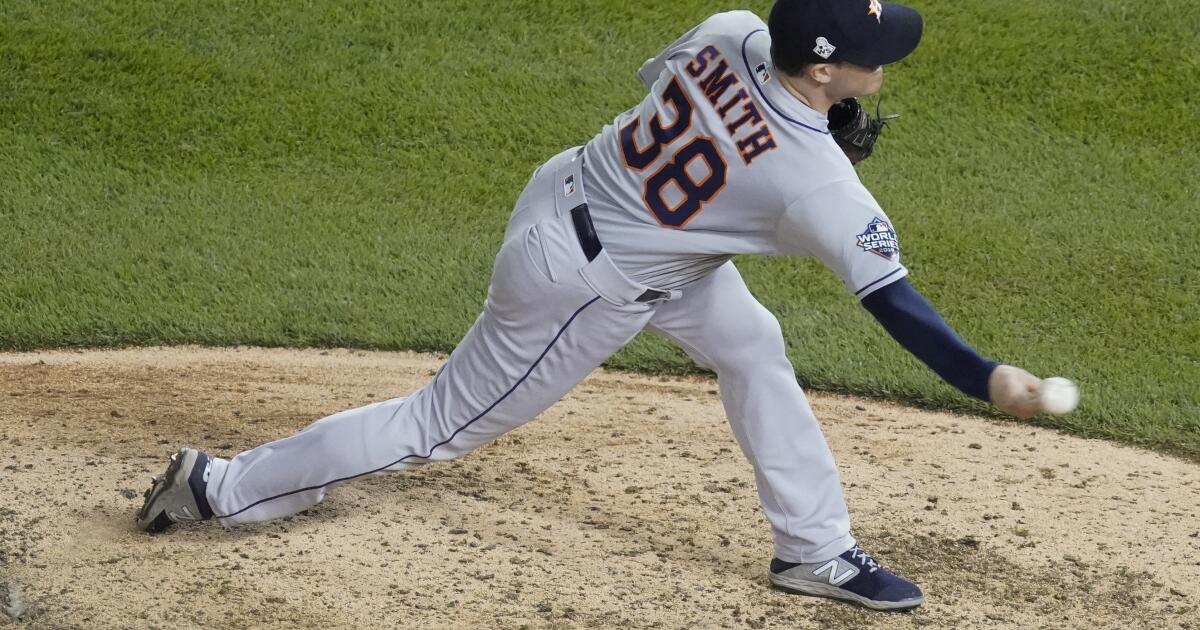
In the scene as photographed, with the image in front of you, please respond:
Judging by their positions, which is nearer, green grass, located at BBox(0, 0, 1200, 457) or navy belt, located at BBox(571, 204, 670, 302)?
navy belt, located at BBox(571, 204, 670, 302)

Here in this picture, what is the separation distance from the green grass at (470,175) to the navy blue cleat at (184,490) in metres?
2.05

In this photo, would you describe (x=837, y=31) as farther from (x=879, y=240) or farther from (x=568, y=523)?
(x=568, y=523)

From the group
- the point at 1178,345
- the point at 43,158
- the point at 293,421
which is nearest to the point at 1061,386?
the point at 293,421

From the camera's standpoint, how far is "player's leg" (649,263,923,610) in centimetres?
347

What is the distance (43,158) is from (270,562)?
173 inches

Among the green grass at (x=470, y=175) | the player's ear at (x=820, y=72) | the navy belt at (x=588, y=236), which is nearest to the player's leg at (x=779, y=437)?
the navy belt at (x=588, y=236)

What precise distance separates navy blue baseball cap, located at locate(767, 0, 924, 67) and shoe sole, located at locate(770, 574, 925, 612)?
1355 mm

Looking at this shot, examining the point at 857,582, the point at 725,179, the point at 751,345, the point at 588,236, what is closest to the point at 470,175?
the point at 751,345

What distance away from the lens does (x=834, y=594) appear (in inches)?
140

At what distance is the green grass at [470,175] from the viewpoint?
570cm

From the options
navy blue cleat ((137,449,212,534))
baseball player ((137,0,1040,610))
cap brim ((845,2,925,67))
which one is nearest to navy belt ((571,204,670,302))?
baseball player ((137,0,1040,610))

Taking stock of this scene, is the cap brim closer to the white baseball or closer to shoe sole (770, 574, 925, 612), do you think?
the white baseball

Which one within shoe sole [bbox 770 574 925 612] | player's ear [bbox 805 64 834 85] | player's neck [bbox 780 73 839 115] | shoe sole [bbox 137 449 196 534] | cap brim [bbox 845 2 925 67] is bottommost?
shoe sole [bbox 770 574 925 612]

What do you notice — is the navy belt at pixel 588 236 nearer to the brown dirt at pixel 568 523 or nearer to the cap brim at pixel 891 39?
the cap brim at pixel 891 39
